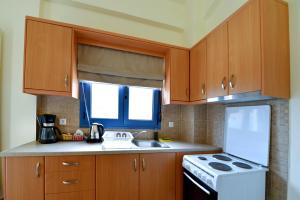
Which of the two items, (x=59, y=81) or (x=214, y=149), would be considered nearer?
(x=59, y=81)

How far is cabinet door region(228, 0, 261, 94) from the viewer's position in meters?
1.21

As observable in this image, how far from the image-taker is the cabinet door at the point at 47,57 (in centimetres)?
158

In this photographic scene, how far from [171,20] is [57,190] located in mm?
2536

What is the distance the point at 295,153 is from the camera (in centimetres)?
119

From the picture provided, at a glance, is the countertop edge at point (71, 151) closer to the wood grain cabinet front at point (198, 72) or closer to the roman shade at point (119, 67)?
the wood grain cabinet front at point (198, 72)

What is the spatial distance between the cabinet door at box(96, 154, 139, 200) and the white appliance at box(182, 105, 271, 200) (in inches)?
21.0

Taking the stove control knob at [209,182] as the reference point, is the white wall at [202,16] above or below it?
above

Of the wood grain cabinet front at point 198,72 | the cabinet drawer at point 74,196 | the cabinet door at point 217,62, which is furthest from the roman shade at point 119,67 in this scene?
→ the cabinet drawer at point 74,196

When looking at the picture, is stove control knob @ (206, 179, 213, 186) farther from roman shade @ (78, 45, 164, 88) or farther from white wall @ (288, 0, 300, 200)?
roman shade @ (78, 45, 164, 88)

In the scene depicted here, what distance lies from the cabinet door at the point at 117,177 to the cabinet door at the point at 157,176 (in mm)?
74

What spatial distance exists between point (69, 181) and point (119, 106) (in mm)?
1120

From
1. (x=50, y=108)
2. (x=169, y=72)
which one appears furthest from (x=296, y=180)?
(x=50, y=108)

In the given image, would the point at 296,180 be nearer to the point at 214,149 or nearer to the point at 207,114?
the point at 214,149

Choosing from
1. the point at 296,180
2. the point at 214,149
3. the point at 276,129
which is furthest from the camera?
the point at 214,149
